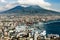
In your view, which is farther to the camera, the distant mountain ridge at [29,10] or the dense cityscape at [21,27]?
the distant mountain ridge at [29,10]

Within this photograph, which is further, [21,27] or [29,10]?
[29,10]

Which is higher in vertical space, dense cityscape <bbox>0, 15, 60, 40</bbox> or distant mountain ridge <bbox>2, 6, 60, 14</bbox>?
distant mountain ridge <bbox>2, 6, 60, 14</bbox>

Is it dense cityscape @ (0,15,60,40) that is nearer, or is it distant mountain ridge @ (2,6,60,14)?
dense cityscape @ (0,15,60,40)

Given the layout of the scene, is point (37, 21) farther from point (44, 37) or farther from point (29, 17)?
point (44, 37)

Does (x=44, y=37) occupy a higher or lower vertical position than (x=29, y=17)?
lower

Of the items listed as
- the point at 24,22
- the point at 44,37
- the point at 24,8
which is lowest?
the point at 44,37

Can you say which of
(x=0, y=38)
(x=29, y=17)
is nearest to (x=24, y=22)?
(x=29, y=17)

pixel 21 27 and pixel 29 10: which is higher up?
pixel 29 10

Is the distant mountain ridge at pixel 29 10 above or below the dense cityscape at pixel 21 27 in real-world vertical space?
above
